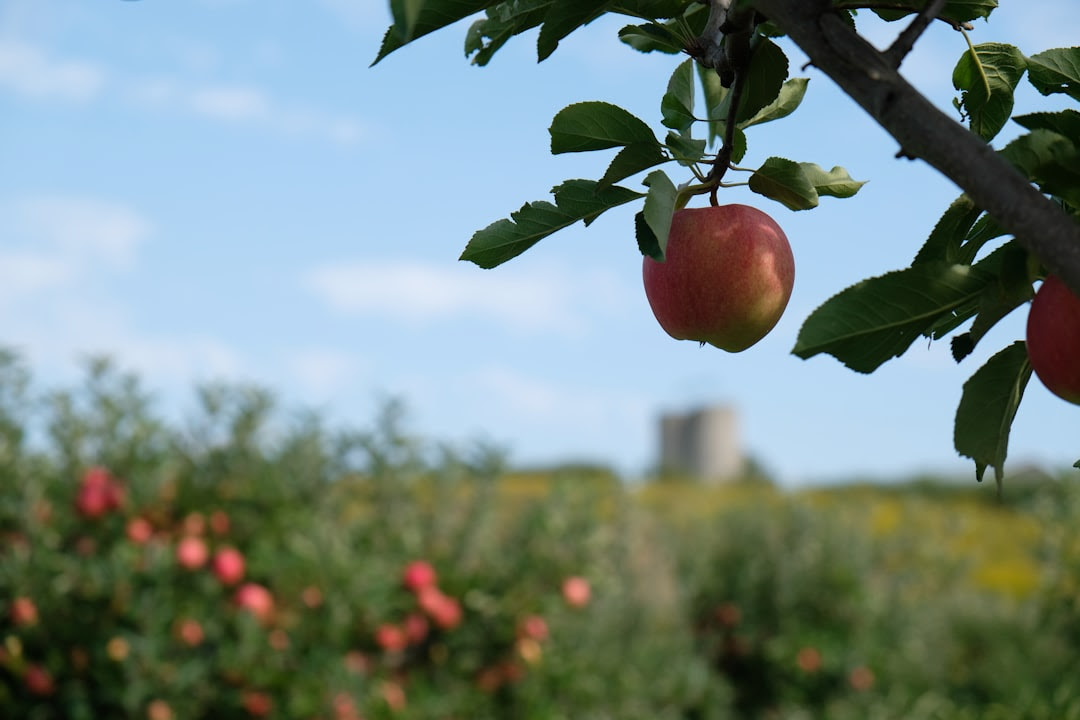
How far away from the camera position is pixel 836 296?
0.82 metres

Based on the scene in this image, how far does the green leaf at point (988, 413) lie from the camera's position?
89cm

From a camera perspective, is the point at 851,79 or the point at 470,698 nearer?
the point at 851,79

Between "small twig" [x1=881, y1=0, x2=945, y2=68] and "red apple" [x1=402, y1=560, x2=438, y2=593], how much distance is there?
3589mm

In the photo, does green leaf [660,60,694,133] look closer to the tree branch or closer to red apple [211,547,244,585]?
the tree branch

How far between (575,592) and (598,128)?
355 cm

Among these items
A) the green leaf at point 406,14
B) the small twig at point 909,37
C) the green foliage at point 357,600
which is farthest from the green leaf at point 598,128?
the green foliage at point 357,600

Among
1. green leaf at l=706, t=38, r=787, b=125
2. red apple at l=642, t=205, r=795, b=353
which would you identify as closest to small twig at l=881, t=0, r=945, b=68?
green leaf at l=706, t=38, r=787, b=125

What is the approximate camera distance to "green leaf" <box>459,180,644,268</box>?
0.95m

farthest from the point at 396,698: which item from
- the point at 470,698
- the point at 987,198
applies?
the point at 987,198

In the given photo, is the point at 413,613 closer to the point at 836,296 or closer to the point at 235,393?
the point at 235,393

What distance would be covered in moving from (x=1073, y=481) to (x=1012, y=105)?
399cm

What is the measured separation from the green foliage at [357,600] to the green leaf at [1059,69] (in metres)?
2.79

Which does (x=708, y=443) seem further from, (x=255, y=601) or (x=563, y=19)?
(x=563, y=19)

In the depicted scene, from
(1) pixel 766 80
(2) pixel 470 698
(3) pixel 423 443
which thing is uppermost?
(1) pixel 766 80
